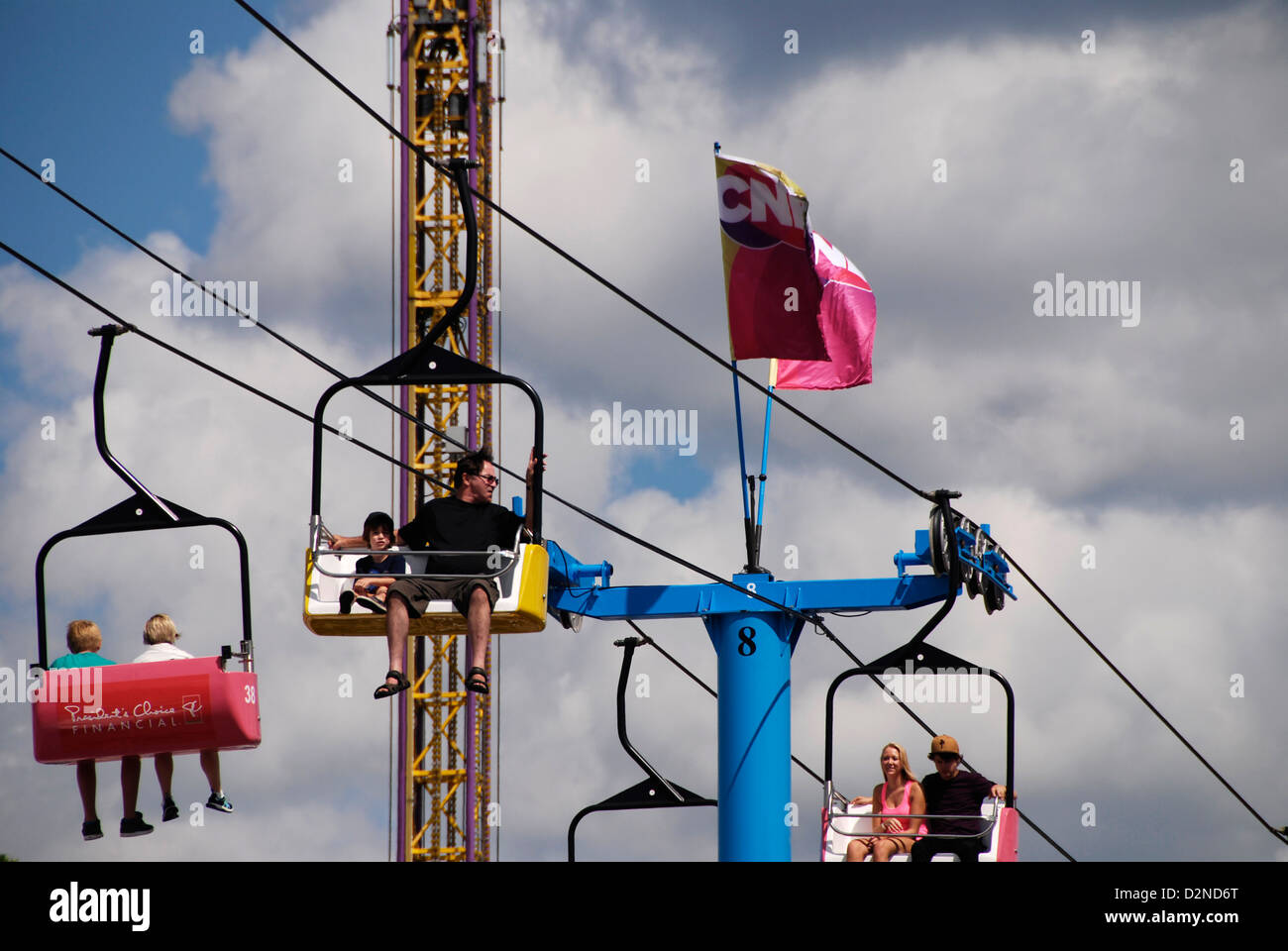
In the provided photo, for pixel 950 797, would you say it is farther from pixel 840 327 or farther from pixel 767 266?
pixel 840 327

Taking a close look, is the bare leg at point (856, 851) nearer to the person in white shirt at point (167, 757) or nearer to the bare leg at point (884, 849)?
the bare leg at point (884, 849)

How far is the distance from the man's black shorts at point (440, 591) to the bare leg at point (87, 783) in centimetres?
165

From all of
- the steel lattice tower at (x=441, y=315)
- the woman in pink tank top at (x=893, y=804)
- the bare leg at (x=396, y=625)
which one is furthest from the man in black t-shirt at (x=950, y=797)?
the steel lattice tower at (x=441, y=315)

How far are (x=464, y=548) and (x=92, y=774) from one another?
1.98 m

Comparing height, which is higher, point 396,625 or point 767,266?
point 767,266

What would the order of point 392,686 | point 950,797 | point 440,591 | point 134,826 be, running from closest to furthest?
point 134,826 → point 392,686 → point 440,591 → point 950,797

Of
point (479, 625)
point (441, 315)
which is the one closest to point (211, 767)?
point (479, 625)

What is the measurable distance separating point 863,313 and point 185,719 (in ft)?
24.0

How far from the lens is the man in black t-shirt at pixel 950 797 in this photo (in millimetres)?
9969

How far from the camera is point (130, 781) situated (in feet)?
27.9

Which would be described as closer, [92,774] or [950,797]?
[92,774]
